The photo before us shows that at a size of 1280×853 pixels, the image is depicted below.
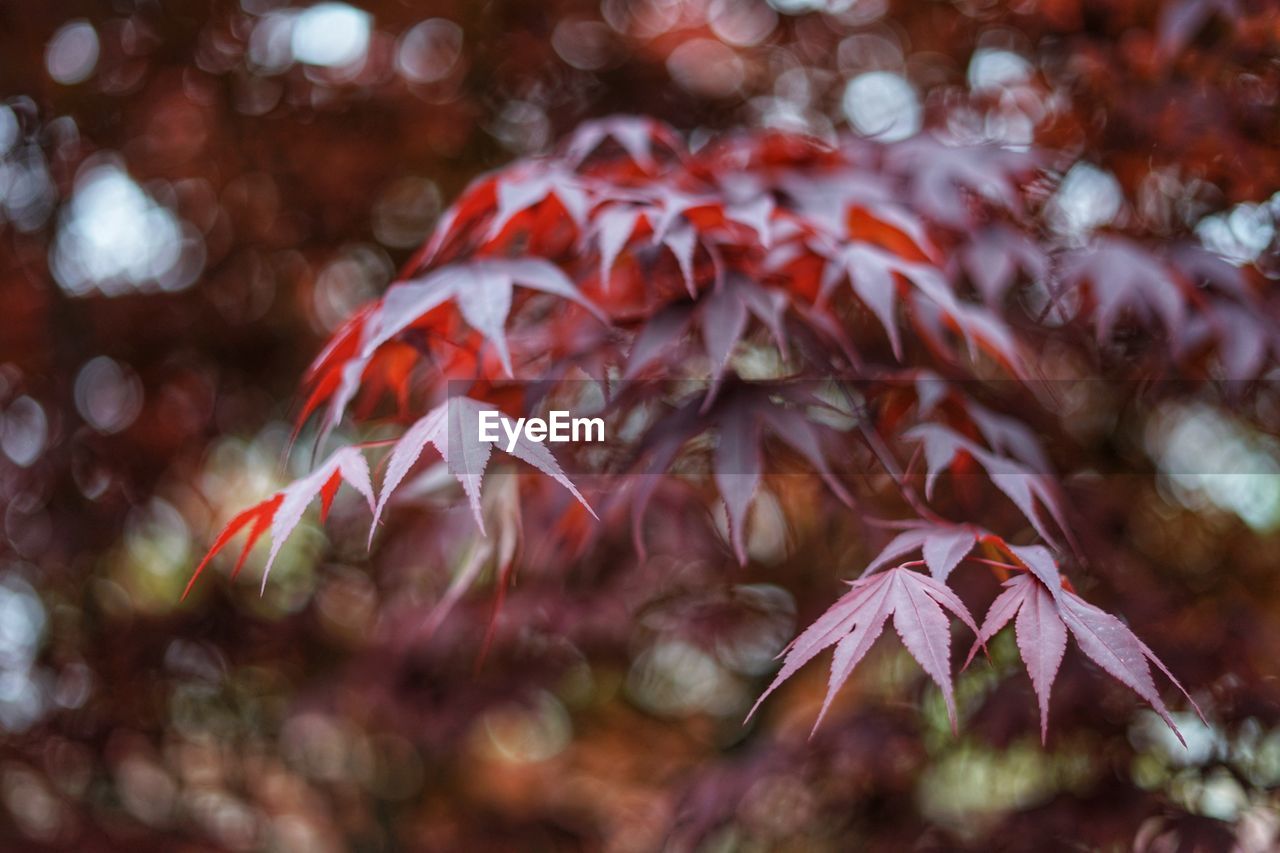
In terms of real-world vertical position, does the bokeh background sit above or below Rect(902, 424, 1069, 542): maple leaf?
below

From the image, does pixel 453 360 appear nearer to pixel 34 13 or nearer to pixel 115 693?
pixel 34 13

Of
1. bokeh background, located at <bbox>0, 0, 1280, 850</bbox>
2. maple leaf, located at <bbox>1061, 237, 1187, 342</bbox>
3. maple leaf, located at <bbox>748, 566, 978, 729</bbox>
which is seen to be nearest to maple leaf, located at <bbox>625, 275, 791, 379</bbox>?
maple leaf, located at <bbox>748, 566, 978, 729</bbox>

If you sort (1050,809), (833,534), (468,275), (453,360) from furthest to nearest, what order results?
(833,534), (1050,809), (453,360), (468,275)

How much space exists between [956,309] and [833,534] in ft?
2.88

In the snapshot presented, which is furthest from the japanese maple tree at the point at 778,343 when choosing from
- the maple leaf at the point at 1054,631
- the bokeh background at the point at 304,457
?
the bokeh background at the point at 304,457

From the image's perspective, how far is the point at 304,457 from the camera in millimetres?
2086

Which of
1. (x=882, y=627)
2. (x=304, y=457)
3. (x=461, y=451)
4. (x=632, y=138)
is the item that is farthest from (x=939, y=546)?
(x=304, y=457)

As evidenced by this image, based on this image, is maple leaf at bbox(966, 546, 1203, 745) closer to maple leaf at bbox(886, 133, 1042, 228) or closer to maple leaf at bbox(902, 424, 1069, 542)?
maple leaf at bbox(902, 424, 1069, 542)

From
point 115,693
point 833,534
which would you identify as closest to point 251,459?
point 115,693

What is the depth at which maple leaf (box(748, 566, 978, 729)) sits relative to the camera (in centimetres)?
58

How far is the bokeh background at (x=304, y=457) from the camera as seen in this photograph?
1.36 meters

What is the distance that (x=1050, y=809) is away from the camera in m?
1.15
